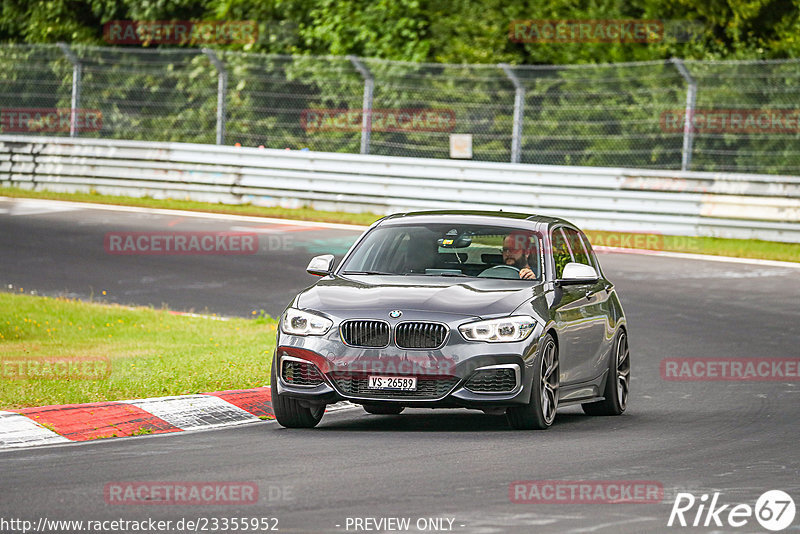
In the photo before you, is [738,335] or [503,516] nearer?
[503,516]

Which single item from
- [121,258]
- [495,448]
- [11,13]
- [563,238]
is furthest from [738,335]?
→ [11,13]

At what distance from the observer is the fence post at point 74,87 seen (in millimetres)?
29500

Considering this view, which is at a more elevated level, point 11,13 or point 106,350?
point 11,13

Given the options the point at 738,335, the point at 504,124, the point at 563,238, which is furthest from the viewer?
the point at 504,124

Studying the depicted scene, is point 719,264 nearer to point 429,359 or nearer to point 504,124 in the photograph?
point 504,124

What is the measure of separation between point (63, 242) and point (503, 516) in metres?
16.5

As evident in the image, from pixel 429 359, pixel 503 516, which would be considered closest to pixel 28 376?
pixel 429 359

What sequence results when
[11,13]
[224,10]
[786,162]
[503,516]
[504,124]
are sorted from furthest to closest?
[11,13]
[224,10]
[504,124]
[786,162]
[503,516]

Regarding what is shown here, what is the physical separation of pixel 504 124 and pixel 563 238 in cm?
1469

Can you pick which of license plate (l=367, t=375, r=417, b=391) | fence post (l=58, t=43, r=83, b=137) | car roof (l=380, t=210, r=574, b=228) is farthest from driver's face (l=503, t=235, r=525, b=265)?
fence post (l=58, t=43, r=83, b=137)

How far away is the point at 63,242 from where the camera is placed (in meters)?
22.6
